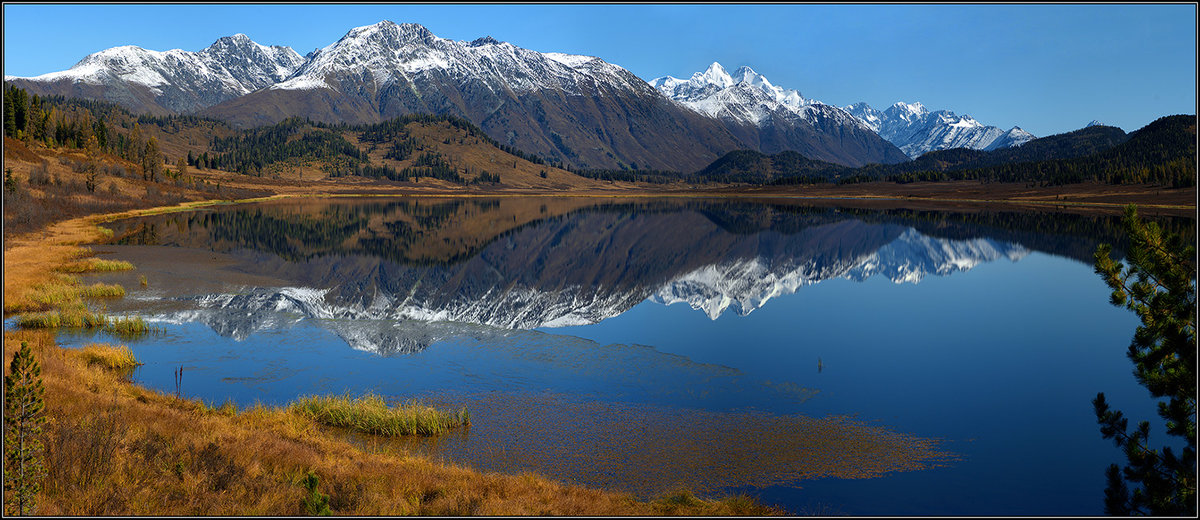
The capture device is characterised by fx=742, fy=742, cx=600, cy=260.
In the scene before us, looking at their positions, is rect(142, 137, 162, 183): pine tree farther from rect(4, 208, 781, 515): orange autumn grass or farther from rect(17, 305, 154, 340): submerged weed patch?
rect(4, 208, 781, 515): orange autumn grass

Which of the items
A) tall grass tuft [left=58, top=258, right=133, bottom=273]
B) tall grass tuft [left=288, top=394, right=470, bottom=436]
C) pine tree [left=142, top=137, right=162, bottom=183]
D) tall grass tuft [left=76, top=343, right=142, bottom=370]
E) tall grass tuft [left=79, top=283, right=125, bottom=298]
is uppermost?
pine tree [left=142, top=137, right=162, bottom=183]

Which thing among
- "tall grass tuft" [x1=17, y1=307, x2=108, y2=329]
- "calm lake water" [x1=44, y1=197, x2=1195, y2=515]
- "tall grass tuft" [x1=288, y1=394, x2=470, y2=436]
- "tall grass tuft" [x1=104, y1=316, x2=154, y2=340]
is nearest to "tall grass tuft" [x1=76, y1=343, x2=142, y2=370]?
"calm lake water" [x1=44, y1=197, x2=1195, y2=515]

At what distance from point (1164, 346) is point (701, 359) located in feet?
48.3

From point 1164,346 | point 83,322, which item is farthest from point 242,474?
point 83,322

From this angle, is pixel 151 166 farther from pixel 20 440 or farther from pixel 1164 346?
pixel 1164 346

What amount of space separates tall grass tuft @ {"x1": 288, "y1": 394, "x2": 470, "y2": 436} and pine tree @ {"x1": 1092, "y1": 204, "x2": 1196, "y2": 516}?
14.1m

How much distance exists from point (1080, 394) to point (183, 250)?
5807cm

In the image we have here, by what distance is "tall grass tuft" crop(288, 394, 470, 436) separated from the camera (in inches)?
701

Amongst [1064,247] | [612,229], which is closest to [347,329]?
[612,229]

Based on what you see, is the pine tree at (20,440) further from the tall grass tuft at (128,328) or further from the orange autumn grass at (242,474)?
the tall grass tuft at (128,328)

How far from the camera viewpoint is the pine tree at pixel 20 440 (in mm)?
9500

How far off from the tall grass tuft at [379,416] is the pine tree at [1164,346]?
1405cm

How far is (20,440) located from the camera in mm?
9828

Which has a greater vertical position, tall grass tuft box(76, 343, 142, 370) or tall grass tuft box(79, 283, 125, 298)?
tall grass tuft box(79, 283, 125, 298)
